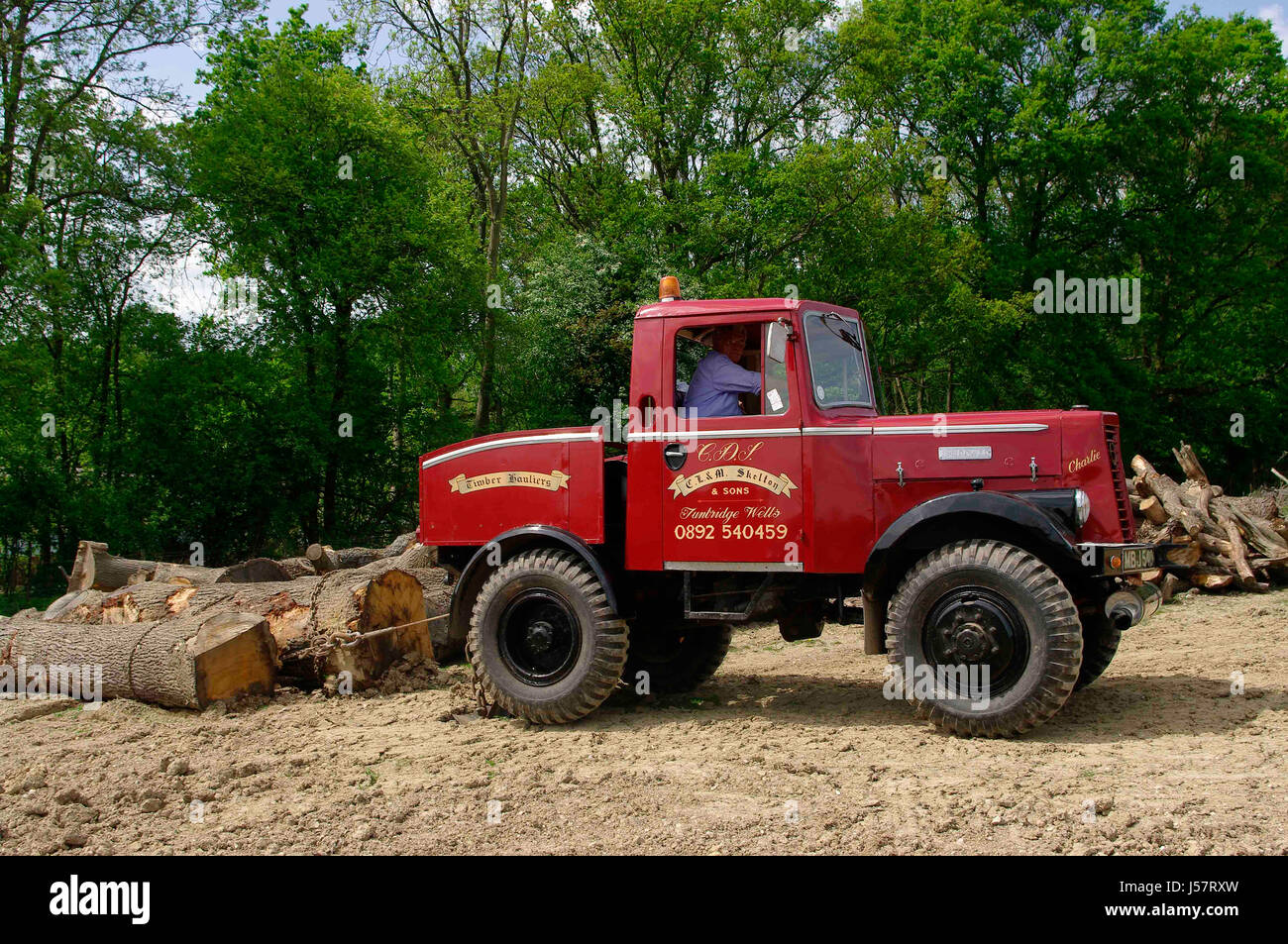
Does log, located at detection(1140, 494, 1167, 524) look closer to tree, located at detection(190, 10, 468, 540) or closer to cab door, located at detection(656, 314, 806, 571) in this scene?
cab door, located at detection(656, 314, 806, 571)

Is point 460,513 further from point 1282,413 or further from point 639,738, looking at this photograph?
point 1282,413

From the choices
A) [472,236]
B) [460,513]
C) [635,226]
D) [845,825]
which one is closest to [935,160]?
[635,226]

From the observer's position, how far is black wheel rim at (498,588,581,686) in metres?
6.81

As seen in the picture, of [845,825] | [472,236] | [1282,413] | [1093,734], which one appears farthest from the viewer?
[1282,413]

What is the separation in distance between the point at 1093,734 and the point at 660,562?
9.63 ft

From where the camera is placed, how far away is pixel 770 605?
6.61 metres

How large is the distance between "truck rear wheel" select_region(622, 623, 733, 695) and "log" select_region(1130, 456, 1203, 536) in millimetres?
7831

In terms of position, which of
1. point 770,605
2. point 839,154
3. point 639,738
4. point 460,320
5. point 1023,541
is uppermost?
point 839,154

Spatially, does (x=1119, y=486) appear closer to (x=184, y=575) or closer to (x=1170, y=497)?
(x=1170, y=497)

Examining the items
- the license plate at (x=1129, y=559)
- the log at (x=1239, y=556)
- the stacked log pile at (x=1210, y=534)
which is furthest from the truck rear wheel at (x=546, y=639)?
the log at (x=1239, y=556)

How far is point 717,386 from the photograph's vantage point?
22.0 ft
